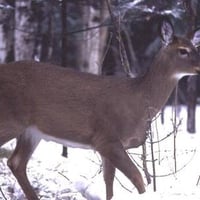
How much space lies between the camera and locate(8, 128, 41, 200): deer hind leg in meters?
7.04

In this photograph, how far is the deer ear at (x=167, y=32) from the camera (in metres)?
6.86

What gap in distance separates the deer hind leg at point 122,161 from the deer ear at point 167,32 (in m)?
1.26

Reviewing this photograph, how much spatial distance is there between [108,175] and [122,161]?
0.53 meters

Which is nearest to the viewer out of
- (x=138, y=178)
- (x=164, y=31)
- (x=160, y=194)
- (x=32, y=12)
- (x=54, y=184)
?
(x=160, y=194)

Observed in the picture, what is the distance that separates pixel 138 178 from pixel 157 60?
Answer: 1338 mm

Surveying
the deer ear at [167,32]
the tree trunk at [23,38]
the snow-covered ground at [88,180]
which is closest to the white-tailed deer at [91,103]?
the deer ear at [167,32]

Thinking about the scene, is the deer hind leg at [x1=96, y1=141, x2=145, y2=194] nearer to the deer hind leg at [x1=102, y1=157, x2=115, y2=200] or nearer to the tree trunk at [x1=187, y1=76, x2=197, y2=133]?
the deer hind leg at [x1=102, y1=157, x2=115, y2=200]

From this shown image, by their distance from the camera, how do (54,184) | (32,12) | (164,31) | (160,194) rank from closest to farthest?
(160,194)
(164,31)
(54,184)
(32,12)

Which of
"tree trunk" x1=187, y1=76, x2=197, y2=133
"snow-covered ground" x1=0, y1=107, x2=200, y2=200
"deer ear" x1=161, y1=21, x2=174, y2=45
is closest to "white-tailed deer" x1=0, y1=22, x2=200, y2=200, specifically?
"deer ear" x1=161, y1=21, x2=174, y2=45

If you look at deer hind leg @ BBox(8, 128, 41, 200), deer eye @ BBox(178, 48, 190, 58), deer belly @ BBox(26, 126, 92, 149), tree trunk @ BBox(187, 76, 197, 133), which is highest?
deer eye @ BBox(178, 48, 190, 58)

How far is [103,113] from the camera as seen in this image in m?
→ 6.71

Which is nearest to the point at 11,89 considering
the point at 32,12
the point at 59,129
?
the point at 59,129

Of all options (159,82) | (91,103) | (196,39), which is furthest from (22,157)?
(196,39)

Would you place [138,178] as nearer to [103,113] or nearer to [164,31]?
[103,113]
